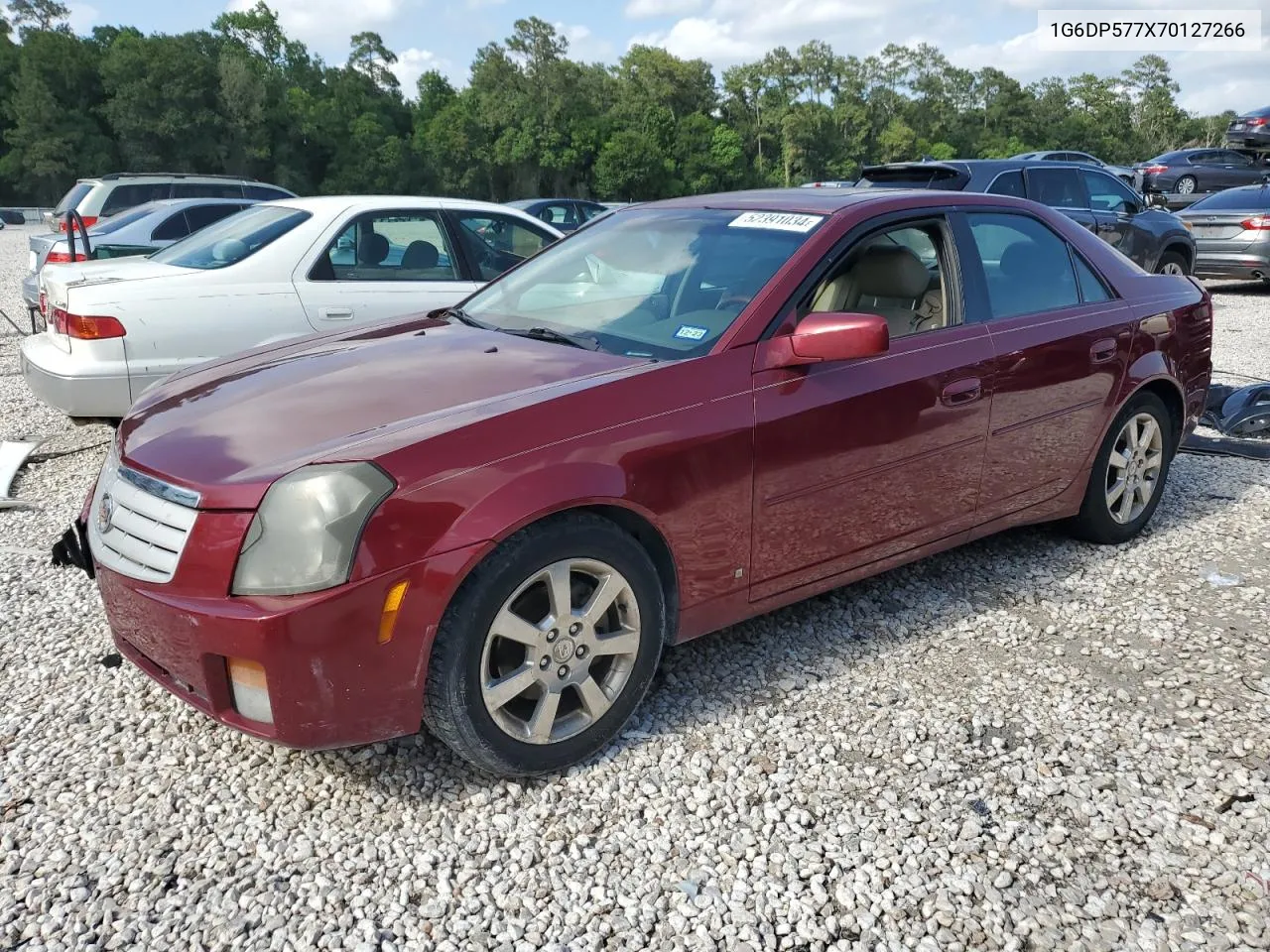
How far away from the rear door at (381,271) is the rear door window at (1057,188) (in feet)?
21.4

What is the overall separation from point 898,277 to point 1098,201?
29.0 feet

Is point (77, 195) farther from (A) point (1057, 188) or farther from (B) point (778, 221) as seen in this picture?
(B) point (778, 221)

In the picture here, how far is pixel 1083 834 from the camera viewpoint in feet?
8.59

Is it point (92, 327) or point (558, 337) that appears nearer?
point (558, 337)

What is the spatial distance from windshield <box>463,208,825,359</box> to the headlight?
109 centimetres

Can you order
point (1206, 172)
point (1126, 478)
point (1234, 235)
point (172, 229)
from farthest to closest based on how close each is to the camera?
point (1206, 172) < point (1234, 235) < point (172, 229) < point (1126, 478)

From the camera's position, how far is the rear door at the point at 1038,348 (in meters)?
3.88

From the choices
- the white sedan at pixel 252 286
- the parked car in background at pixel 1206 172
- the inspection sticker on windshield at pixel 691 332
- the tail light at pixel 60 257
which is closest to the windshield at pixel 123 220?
the tail light at pixel 60 257

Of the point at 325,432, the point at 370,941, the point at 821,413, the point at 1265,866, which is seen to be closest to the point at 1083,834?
the point at 1265,866

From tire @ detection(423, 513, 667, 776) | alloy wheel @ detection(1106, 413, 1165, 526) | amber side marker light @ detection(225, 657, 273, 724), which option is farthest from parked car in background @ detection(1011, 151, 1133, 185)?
amber side marker light @ detection(225, 657, 273, 724)

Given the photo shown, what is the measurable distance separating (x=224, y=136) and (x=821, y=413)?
253 feet

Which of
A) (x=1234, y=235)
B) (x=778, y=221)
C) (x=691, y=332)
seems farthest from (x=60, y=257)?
(x=1234, y=235)

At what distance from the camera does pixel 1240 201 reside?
13.7m

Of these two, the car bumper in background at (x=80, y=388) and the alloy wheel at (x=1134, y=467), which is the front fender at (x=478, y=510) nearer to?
the alloy wheel at (x=1134, y=467)
